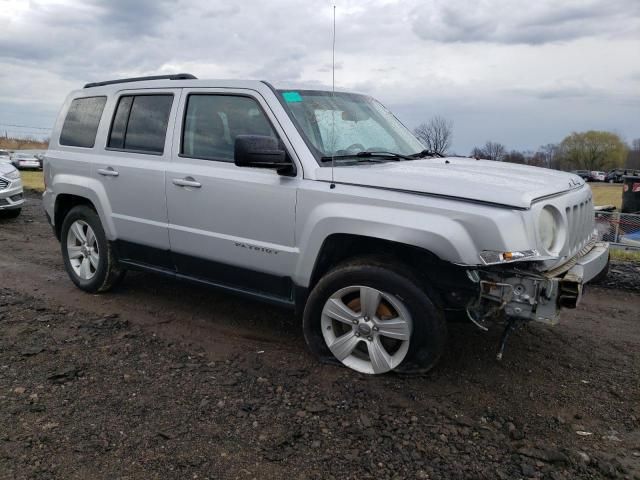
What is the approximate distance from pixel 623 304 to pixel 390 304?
3.23 metres

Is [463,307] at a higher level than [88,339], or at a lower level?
higher

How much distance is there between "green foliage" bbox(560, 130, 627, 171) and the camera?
65.1m

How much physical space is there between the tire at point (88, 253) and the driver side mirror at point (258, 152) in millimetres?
2189

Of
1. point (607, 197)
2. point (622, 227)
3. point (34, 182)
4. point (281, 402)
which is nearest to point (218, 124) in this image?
point (281, 402)

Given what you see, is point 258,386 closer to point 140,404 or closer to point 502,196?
point 140,404

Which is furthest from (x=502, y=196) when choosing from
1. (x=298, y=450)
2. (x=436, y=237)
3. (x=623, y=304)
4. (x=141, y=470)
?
(x=623, y=304)

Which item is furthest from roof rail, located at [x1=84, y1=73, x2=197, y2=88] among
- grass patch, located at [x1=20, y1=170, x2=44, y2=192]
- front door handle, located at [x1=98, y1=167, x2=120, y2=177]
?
grass patch, located at [x1=20, y1=170, x2=44, y2=192]

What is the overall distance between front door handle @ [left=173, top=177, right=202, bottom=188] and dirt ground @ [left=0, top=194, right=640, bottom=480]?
1.19 metres

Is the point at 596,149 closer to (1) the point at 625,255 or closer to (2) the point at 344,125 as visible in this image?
(1) the point at 625,255

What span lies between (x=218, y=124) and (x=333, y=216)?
1354 mm

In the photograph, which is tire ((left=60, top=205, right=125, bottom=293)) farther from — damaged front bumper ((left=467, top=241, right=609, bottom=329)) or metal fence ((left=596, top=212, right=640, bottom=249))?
metal fence ((left=596, top=212, right=640, bottom=249))

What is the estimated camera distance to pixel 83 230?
544 centimetres

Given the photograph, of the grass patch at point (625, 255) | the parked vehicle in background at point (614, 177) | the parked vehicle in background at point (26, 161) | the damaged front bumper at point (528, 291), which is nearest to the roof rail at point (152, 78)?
the damaged front bumper at point (528, 291)

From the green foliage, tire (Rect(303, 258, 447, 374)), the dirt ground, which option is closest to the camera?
the dirt ground
